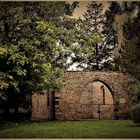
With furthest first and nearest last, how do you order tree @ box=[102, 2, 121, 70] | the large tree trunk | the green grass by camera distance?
the large tree trunk → tree @ box=[102, 2, 121, 70] → the green grass

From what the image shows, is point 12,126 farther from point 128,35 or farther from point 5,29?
point 128,35

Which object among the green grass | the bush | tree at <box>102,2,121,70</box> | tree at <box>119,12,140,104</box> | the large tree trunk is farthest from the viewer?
the large tree trunk

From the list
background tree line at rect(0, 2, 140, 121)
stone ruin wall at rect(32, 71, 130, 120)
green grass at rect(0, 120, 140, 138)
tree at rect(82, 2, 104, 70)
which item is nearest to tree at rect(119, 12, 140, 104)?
background tree line at rect(0, 2, 140, 121)

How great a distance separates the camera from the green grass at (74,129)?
7.33m

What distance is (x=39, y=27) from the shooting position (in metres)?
7.84

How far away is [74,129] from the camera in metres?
7.45

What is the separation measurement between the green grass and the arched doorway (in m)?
0.18

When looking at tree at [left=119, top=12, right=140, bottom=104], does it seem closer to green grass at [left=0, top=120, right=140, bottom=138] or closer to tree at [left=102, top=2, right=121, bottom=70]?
tree at [left=102, top=2, right=121, bottom=70]

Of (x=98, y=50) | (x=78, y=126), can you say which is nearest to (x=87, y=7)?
(x=98, y=50)

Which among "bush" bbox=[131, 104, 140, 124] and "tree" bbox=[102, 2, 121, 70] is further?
"tree" bbox=[102, 2, 121, 70]

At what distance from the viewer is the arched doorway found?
25.9ft

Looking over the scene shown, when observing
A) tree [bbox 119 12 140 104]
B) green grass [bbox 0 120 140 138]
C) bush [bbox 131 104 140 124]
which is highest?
tree [bbox 119 12 140 104]

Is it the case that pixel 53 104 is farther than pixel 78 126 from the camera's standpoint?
Yes

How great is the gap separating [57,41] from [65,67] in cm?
51
